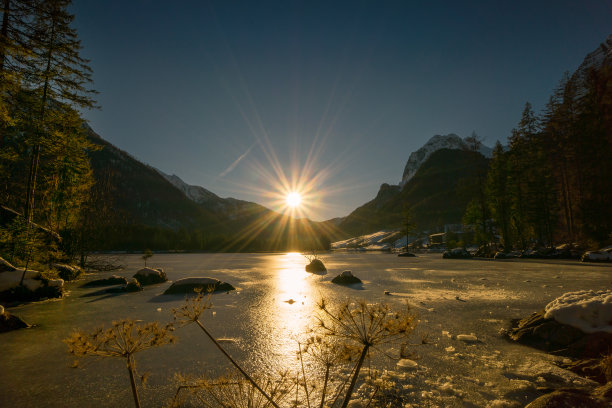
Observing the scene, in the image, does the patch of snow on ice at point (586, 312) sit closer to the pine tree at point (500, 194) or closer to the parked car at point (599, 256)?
the parked car at point (599, 256)

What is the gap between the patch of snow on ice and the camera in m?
6.07

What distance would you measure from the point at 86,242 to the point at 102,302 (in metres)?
19.0

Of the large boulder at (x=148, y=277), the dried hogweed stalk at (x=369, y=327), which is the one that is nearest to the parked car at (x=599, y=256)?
the dried hogweed stalk at (x=369, y=327)

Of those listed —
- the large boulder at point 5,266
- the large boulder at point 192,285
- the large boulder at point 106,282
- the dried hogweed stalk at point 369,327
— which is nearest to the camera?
the dried hogweed stalk at point 369,327

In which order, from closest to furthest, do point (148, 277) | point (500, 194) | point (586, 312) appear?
point (586, 312), point (148, 277), point (500, 194)

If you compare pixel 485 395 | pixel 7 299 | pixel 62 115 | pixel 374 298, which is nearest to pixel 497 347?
pixel 485 395

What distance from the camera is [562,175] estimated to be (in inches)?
1850

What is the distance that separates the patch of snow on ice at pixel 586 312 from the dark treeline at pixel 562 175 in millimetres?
43110

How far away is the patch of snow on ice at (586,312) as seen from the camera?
6067 millimetres

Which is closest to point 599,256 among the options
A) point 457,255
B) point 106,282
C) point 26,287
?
point 457,255

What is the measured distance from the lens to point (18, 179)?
20.0 meters

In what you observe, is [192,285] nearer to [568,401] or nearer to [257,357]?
[257,357]

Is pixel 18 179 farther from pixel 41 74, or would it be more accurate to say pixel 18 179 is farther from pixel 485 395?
pixel 485 395

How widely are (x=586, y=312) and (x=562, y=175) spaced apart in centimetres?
5575
